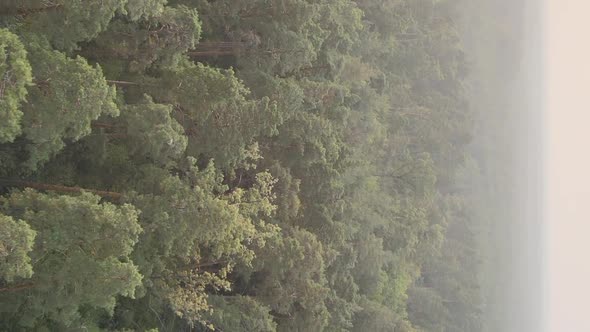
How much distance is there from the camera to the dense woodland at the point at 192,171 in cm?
1772

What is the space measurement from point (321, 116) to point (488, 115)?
5550cm

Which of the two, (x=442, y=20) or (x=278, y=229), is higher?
(x=442, y=20)

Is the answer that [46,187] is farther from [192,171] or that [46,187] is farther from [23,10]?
[23,10]

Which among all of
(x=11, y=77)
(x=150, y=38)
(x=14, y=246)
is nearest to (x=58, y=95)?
(x=11, y=77)

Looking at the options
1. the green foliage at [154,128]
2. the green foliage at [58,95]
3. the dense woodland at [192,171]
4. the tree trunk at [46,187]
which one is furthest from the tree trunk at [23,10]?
the tree trunk at [46,187]

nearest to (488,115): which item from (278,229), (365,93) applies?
(365,93)

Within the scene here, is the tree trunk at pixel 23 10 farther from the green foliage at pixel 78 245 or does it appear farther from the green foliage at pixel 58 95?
the green foliage at pixel 78 245

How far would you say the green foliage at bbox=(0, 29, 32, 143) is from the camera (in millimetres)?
14766

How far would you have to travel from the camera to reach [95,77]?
57.4 feet

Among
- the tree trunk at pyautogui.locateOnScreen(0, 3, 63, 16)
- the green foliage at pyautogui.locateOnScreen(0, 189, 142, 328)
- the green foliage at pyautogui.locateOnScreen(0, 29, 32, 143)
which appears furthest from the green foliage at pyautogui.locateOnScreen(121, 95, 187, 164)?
the green foliage at pyautogui.locateOnScreen(0, 29, 32, 143)


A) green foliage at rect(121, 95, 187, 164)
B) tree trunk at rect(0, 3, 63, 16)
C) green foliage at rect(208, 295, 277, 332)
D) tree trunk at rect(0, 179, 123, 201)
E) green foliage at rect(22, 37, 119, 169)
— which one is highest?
tree trunk at rect(0, 3, 63, 16)

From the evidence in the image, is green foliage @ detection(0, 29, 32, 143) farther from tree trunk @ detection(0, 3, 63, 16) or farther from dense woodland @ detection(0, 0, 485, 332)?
tree trunk @ detection(0, 3, 63, 16)

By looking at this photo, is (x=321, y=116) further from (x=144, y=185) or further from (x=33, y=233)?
(x=33, y=233)

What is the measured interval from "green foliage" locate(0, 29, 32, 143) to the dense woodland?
0.04m
